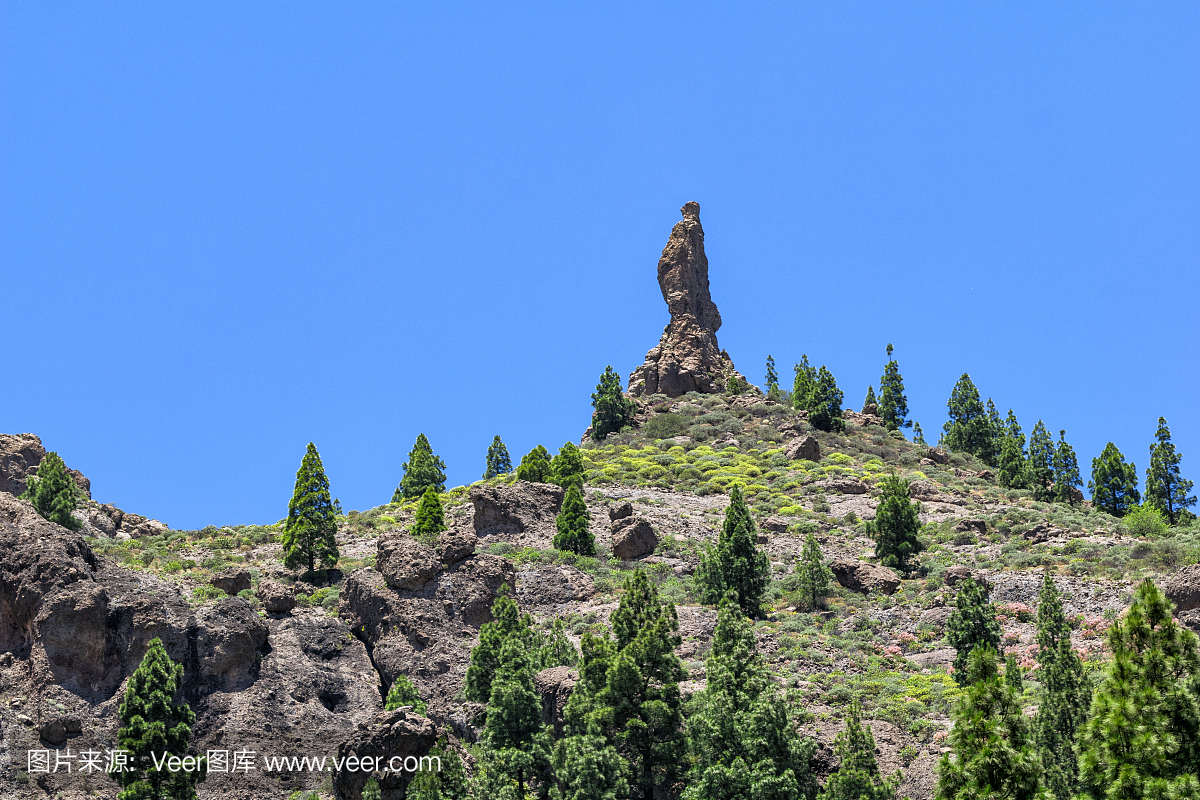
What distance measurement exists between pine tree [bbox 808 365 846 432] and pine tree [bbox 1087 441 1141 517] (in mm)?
27048

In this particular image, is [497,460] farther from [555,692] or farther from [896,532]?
[555,692]

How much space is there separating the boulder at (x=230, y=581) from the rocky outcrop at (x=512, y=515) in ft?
58.4

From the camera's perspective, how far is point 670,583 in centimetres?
5966

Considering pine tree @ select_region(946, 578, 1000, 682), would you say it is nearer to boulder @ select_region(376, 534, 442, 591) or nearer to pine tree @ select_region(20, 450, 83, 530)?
boulder @ select_region(376, 534, 442, 591)

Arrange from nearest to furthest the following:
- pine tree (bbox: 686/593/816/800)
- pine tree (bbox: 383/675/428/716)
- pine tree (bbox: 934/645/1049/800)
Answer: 1. pine tree (bbox: 934/645/1049/800)
2. pine tree (bbox: 686/593/816/800)
3. pine tree (bbox: 383/675/428/716)

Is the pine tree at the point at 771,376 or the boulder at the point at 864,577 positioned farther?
the pine tree at the point at 771,376

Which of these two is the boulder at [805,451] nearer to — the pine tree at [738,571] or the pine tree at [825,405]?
the pine tree at [825,405]

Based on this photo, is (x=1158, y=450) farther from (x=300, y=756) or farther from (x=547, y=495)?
(x=300, y=756)

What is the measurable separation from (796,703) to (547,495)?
33.3 metres

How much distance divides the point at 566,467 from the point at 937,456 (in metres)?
36.9

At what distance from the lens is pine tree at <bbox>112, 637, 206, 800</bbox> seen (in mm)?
33875

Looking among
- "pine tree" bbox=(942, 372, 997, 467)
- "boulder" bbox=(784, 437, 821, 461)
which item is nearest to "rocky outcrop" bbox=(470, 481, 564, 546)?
"boulder" bbox=(784, 437, 821, 461)

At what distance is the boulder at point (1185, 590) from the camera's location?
148 feet

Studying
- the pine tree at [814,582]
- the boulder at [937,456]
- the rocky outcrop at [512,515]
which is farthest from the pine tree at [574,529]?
the boulder at [937,456]
